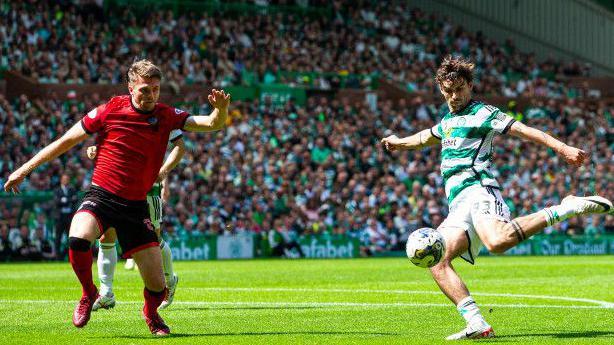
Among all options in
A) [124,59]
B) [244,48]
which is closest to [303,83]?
[244,48]

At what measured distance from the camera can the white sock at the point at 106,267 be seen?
12219 millimetres

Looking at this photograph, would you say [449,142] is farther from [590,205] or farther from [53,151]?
[53,151]

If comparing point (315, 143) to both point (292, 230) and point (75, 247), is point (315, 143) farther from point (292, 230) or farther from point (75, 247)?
point (75, 247)

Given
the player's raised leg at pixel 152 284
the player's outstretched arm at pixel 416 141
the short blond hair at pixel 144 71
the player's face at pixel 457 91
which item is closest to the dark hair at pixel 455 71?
the player's face at pixel 457 91

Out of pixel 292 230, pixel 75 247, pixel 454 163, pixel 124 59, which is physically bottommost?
pixel 292 230

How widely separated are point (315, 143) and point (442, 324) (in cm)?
2539

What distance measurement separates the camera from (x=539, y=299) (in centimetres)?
1434

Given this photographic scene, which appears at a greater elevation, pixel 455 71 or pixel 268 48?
pixel 268 48

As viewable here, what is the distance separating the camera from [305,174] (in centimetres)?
3425

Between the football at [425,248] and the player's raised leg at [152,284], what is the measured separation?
2350mm

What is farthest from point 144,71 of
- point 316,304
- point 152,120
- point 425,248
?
point 316,304

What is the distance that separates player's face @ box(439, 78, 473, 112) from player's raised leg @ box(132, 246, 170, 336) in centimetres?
304

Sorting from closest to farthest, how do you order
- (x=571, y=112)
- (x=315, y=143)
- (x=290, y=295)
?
(x=290, y=295)
(x=315, y=143)
(x=571, y=112)

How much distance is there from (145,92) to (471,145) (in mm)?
3030
